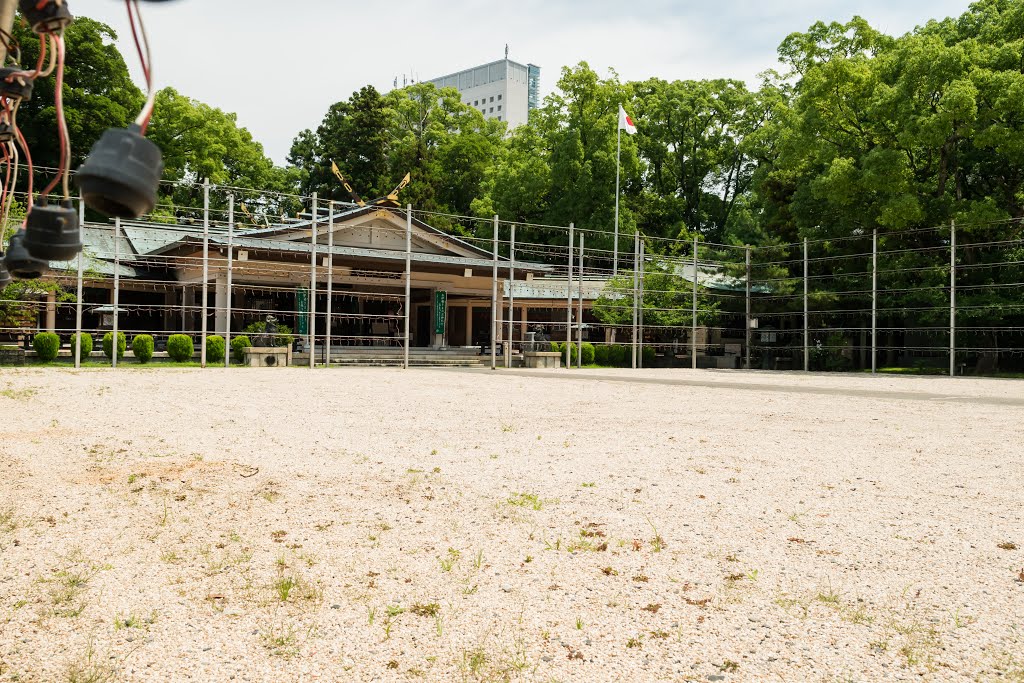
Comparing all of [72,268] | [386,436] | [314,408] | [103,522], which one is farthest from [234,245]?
[103,522]

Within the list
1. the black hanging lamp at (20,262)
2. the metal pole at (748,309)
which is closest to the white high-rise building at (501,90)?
the metal pole at (748,309)

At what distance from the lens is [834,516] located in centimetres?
519

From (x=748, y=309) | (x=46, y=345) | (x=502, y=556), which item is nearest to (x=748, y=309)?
(x=748, y=309)

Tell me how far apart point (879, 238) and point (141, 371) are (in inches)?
1027

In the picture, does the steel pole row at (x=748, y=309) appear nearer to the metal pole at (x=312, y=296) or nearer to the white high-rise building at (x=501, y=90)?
the metal pole at (x=312, y=296)

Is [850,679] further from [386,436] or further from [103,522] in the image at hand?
[386,436]

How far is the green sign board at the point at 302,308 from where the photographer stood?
26797 mm

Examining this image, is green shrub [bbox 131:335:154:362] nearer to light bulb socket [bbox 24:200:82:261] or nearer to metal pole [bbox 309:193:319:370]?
metal pole [bbox 309:193:319:370]

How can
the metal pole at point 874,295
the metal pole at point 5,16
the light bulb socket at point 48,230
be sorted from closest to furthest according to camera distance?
the light bulb socket at point 48,230, the metal pole at point 5,16, the metal pole at point 874,295

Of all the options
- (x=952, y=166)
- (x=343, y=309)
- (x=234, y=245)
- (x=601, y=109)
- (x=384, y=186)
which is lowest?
(x=343, y=309)

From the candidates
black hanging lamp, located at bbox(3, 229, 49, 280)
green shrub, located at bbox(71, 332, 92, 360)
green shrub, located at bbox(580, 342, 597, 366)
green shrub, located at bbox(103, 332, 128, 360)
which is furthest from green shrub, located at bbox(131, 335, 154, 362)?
black hanging lamp, located at bbox(3, 229, 49, 280)

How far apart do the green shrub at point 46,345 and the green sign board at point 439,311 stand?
13212mm

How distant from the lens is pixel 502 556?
434cm

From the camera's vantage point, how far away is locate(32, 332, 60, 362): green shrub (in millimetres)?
22250
